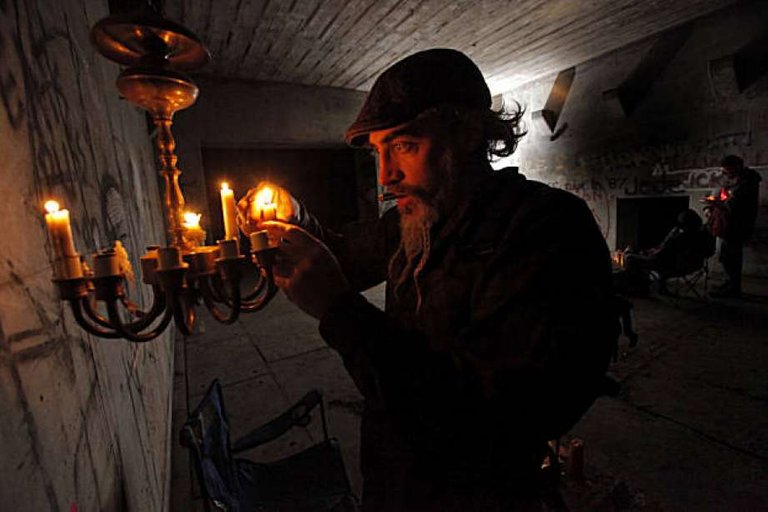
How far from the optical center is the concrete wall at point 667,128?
7016mm

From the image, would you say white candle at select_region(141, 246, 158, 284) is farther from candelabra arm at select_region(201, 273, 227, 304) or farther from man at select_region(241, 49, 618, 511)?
man at select_region(241, 49, 618, 511)

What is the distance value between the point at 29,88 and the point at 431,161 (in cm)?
139

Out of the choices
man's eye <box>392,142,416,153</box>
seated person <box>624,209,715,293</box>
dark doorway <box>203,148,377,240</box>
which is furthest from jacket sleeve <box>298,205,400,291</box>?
dark doorway <box>203,148,377,240</box>

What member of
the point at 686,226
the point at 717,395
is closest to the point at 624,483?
the point at 717,395

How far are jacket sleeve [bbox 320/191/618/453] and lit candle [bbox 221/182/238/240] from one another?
36 cm

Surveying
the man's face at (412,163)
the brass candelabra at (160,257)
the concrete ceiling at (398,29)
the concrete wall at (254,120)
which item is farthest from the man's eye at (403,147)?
the concrete wall at (254,120)

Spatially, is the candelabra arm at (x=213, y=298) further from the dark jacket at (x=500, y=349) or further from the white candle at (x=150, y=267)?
the dark jacket at (x=500, y=349)

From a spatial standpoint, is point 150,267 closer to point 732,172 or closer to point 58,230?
point 58,230

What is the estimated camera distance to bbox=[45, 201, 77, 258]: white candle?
2.43 ft

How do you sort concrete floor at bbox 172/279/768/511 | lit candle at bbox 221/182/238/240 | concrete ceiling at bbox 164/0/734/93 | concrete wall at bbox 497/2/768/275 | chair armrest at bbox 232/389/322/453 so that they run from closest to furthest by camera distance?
lit candle at bbox 221/182/238/240, chair armrest at bbox 232/389/322/453, concrete floor at bbox 172/279/768/511, concrete ceiling at bbox 164/0/734/93, concrete wall at bbox 497/2/768/275

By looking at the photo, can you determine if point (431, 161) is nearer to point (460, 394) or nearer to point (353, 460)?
point (460, 394)

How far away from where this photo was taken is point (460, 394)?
1020 mm

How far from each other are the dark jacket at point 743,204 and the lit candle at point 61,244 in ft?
28.7

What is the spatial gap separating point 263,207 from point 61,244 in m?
0.58
